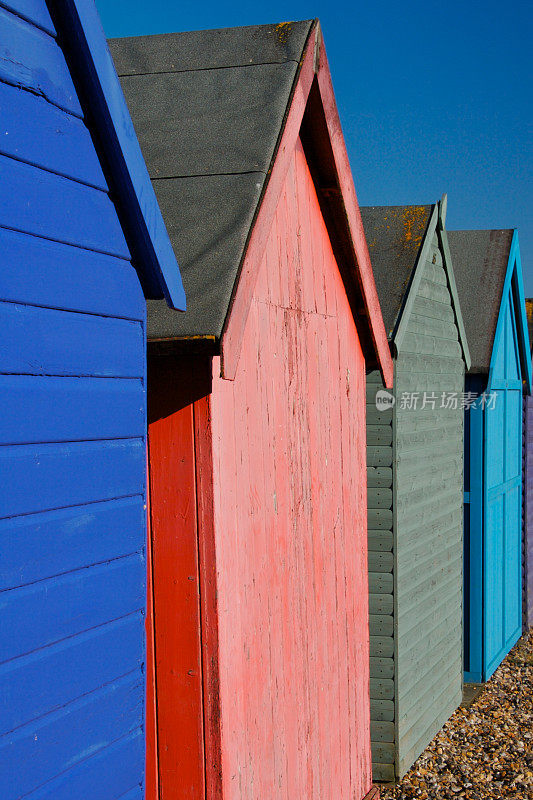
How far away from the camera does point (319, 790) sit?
15.0ft

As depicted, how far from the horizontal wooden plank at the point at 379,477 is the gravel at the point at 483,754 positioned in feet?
7.75

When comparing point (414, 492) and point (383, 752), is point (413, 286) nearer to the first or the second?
point (414, 492)

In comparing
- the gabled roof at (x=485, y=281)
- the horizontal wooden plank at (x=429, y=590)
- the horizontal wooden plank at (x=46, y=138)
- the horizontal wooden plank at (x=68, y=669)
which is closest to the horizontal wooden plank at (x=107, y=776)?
the horizontal wooden plank at (x=68, y=669)

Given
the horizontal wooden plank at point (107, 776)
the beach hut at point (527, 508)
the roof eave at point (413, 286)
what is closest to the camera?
the horizontal wooden plank at point (107, 776)

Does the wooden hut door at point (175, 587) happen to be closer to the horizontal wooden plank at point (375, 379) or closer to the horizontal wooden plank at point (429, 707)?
the horizontal wooden plank at point (375, 379)

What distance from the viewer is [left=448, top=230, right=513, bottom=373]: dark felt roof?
29.9 ft

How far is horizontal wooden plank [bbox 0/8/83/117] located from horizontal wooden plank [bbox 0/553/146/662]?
1.22 metres

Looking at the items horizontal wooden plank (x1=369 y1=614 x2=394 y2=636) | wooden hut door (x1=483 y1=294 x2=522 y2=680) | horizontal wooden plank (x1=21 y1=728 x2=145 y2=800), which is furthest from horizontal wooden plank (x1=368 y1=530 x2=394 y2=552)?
horizontal wooden plank (x1=21 y1=728 x2=145 y2=800)

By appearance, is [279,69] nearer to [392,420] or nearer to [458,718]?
[392,420]

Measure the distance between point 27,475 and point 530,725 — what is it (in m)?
7.68

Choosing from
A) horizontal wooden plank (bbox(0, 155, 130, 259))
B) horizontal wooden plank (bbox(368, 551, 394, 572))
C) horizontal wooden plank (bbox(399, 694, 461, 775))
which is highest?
horizontal wooden plank (bbox(0, 155, 130, 259))

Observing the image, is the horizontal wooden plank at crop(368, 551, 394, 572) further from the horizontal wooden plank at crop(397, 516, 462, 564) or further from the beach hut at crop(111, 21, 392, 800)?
the beach hut at crop(111, 21, 392, 800)

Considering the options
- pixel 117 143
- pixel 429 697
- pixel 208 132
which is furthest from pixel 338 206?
pixel 429 697

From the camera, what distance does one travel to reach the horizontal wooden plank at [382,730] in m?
6.56
